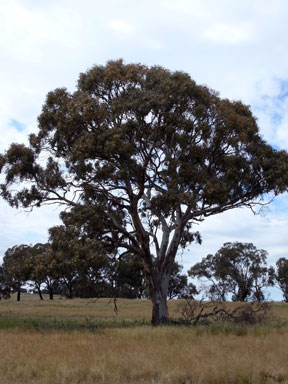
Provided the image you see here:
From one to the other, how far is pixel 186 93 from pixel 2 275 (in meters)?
57.7

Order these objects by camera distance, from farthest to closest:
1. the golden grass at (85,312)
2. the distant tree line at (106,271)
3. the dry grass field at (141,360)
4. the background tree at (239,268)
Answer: the background tree at (239,268)
the golden grass at (85,312)
the distant tree line at (106,271)
the dry grass field at (141,360)

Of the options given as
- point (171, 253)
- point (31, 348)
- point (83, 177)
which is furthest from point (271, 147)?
point (31, 348)

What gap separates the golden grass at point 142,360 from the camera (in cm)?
841

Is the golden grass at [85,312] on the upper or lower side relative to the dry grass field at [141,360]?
upper

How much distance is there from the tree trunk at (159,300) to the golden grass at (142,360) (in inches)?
272

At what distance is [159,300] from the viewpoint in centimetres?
2150

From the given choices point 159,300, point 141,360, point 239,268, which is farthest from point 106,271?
point 239,268

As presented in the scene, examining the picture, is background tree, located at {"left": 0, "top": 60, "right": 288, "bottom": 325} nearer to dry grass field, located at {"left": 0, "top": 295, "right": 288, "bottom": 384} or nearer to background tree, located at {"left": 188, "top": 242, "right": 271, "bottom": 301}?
dry grass field, located at {"left": 0, "top": 295, "right": 288, "bottom": 384}

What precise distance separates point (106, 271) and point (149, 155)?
19.7 ft

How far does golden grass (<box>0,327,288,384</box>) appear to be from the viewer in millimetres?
8414

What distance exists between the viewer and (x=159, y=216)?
21656 millimetres

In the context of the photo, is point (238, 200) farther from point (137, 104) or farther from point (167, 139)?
point (137, 104)

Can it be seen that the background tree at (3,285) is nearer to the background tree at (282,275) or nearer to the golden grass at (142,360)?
the background tree at (282,275)

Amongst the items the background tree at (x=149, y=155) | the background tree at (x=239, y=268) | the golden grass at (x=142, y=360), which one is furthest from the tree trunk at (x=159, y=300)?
the background tree at (x=239, y=268)
